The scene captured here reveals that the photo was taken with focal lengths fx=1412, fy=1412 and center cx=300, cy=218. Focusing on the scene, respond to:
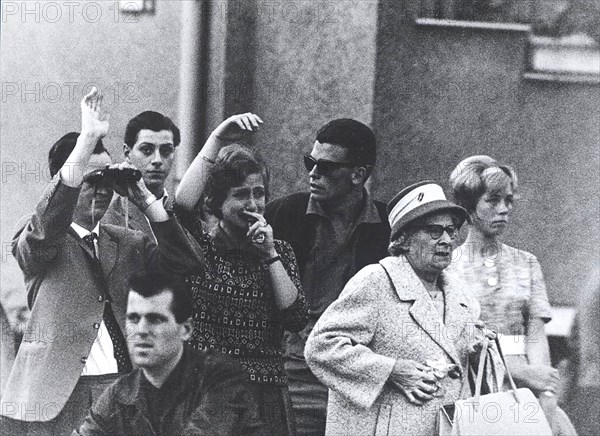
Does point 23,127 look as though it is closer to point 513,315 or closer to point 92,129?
point 92,129

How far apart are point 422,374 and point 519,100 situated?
189 cm

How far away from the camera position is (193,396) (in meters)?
5.41

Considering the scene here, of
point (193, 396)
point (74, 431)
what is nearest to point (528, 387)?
point (193, 396)

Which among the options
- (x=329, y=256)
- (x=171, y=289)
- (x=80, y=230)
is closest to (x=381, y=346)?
(x=329, y=256)

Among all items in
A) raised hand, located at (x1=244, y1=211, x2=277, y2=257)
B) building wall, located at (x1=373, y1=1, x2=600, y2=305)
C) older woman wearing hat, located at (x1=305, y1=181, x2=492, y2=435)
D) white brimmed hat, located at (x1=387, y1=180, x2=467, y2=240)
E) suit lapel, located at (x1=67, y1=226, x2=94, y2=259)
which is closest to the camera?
older woman wearing hat, located at (x1=305, y1=181, x2=492, y2=435)

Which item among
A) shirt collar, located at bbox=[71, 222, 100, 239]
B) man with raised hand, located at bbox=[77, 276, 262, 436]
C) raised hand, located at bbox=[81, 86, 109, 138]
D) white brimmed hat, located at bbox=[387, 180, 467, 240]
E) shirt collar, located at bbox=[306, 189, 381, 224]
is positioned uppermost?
raised hand, located at bbox=[81, 86, 109, 138]

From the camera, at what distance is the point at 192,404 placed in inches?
213

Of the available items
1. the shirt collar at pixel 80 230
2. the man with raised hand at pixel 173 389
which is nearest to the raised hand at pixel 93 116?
the shirt collar at pixel 80 230

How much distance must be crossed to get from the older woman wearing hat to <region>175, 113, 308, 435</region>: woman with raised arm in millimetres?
249

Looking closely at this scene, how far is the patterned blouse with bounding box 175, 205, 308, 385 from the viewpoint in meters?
5.49

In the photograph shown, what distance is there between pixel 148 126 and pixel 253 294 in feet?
3.43

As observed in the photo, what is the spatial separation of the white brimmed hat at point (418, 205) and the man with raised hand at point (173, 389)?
A: 84 cm

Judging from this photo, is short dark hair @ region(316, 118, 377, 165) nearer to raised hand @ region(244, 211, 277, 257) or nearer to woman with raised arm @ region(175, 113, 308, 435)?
woman with raised arm @ region(175, 113, 308, 435)

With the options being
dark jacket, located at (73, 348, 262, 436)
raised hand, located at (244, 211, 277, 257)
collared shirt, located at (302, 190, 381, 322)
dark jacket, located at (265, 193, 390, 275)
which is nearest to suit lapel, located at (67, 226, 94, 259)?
dark jacket, located at (73, 348, 262, 436)
